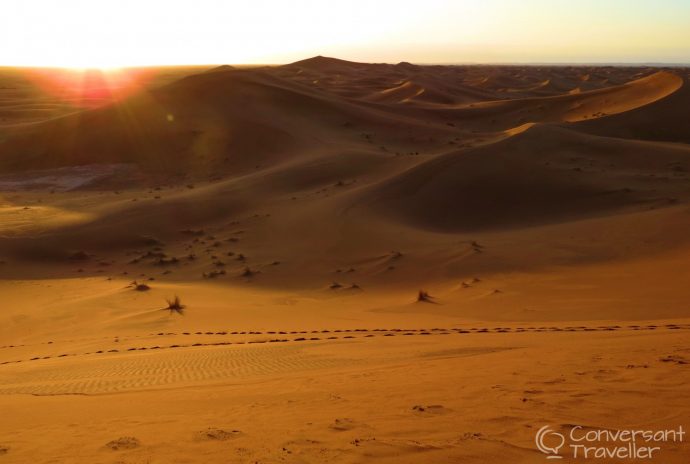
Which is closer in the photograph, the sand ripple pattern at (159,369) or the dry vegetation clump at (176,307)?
the sand ripple pattern at (159,369)

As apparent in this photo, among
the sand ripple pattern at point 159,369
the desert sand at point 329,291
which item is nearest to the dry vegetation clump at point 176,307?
the desert sand at point 329,291

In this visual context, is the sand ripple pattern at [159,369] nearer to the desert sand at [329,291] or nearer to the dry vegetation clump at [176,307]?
the desert sand at [329,291]

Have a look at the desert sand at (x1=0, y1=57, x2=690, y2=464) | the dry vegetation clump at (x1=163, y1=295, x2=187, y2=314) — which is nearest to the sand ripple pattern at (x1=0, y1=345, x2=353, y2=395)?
the desert sand at (x1=0, y1=57, x2=690, y2=464)

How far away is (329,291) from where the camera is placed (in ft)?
46.7

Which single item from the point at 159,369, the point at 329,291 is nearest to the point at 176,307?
the point at 329,291

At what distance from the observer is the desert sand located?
529cm

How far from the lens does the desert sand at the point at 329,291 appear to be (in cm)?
529

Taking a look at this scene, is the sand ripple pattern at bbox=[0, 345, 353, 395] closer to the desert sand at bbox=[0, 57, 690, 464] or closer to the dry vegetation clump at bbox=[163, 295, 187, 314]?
the desert sand at bbox=[0, 57, 690, 464]

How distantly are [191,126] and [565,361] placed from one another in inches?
1305

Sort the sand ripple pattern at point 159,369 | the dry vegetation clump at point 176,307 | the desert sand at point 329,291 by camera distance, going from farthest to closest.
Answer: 1. the dry vegetation clump at point 176,307
2. the sand ripple pattern at point 159,369
3. the desert sand at point 329,291

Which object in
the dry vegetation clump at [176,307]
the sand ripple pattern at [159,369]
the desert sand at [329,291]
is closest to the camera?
the desert sand at [329,291]

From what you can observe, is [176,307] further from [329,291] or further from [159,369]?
[159,369]

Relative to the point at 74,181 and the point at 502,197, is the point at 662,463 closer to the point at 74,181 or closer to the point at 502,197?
the point at 502,197

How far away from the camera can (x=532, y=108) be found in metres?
49.6
